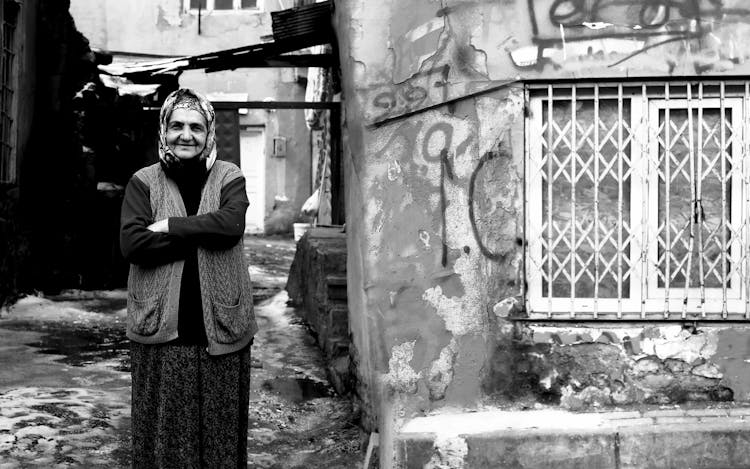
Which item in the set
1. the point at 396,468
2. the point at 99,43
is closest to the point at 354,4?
the point at 396,468

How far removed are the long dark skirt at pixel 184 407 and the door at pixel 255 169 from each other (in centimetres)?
1660

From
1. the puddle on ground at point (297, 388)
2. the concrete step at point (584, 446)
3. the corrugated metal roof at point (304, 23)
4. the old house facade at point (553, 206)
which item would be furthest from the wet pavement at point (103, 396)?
the corrugated metal roof at point (304, 23)

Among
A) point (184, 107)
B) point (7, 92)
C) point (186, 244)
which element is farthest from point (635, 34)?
point (7, 92)

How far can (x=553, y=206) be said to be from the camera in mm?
4922

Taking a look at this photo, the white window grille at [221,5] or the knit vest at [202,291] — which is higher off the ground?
the white window grille at [221,5]

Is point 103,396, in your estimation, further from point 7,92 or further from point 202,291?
point 7,92

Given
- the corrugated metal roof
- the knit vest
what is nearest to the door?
the corrugated metal roof

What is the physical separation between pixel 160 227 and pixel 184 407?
29.0 inches

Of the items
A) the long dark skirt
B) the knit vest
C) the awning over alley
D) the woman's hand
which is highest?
the awning over alley

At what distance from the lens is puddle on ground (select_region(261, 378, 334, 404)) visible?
692 cm

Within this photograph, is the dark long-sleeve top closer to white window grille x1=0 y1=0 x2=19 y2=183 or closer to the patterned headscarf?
the patterned headscarf

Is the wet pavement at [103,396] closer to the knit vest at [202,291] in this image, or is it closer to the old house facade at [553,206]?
the old house facade at [553,206]

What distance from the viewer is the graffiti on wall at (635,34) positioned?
15.7 feet

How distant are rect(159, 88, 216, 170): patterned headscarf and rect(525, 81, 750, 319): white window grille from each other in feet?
5.30
